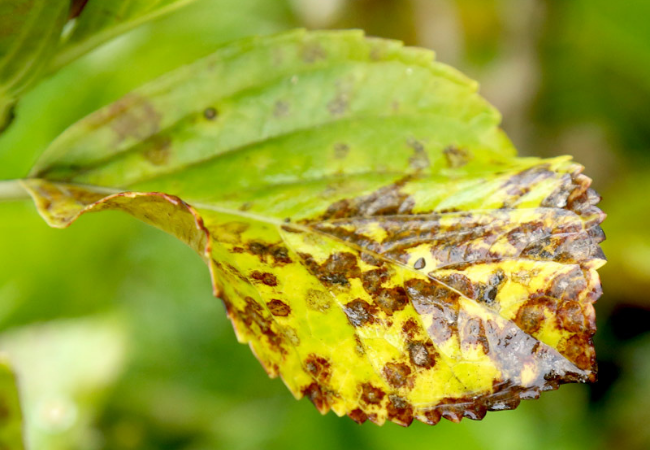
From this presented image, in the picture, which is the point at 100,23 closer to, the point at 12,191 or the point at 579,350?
the point at 12,191

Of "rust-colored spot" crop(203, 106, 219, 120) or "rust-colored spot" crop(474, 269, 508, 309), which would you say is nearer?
"rust-colored spot" crop(474, 269, 508, 309)

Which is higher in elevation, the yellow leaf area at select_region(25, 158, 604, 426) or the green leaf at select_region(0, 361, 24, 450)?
the green leaf at select_region(0, 361, 24, 450)

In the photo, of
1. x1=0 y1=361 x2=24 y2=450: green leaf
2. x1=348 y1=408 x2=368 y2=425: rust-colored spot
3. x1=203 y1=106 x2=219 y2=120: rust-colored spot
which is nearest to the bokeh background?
x1=0 y1=361 x2=24 y2=450: green leaf

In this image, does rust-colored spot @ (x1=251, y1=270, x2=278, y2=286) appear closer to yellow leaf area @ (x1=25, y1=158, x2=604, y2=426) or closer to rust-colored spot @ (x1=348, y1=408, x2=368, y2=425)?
yellow leaf area @ (x1=25, y1=158, x2=604, y2=426)

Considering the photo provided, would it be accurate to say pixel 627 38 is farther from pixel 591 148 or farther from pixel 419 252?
pixel 419 252

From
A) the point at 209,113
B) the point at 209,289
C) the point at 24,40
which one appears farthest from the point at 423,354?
the point at 209,289

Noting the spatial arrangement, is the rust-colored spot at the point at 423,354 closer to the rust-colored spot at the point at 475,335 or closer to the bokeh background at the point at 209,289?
the rust-colored spot at the point at 475,335

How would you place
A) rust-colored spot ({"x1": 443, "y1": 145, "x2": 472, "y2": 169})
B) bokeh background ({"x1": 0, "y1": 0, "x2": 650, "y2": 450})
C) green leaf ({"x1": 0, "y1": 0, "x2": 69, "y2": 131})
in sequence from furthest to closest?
bokeh background ({"x1": 0, "y1": 0, "x2": 650, "y2": 450})
rust-colored spot ({"x1": 443, "y1": 145, "x2": 472, "y2": 169})
green leaf ({"x1": 0, "y1": 0, "x2": 69, "y2": 131})
